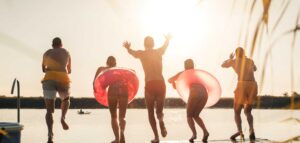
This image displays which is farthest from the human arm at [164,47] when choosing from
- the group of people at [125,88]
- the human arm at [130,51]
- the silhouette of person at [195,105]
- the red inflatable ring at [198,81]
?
the red inflatable ring at [198,81]

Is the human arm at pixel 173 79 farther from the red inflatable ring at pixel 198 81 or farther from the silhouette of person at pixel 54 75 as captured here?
the silhouette of person at pixel 54 75

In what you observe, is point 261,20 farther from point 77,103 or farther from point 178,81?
point 77,103

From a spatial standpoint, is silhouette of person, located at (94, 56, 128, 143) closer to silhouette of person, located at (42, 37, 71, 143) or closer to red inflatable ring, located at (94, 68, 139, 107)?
red inflatable ring, located at (94, 68, 139, 107)

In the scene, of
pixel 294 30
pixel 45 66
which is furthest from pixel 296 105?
pixel 45 66

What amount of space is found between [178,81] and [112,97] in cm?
277

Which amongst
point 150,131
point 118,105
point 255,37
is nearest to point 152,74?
point 118,105

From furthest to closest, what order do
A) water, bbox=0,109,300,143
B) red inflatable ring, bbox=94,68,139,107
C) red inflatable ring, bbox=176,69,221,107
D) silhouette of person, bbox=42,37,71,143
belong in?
1. red inflatable ring, bbox=176,69,221,107
2. silhouette of person, bbox=42,37,71,143
3. red inflatable ring, bbox=94,68,139,107
4. water, bbox=0,109,300,143

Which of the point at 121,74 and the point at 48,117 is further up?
the point at 121,74

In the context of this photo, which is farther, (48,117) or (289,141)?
(48,117)

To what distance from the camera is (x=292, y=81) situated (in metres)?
1.60

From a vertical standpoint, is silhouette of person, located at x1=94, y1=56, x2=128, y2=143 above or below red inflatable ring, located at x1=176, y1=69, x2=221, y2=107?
below

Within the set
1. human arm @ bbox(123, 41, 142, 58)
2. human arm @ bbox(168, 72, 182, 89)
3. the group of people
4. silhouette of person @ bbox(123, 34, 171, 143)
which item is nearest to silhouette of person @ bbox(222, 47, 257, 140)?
the group of people

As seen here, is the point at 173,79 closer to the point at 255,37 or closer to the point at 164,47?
the point at 164,47

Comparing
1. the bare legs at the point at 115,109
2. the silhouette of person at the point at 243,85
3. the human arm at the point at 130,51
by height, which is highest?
the human arm at the point at 130,51
